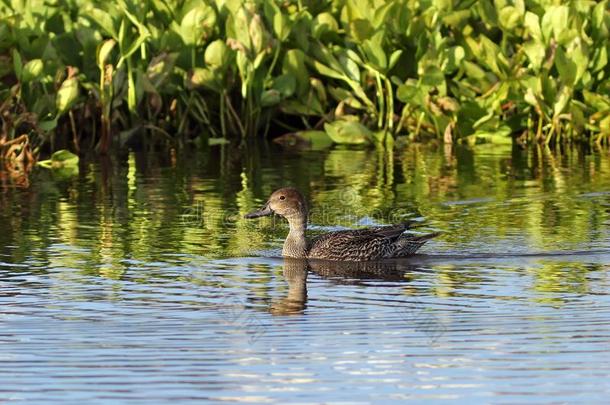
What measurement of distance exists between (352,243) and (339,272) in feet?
1.61

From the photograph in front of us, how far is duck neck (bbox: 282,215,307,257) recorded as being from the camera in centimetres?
1279

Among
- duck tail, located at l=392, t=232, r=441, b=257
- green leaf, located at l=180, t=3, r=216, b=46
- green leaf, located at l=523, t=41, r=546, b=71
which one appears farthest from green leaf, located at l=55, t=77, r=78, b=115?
duck tail, located at l=392, t=232, r=441, b=257

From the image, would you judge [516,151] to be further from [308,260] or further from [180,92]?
[308,260]

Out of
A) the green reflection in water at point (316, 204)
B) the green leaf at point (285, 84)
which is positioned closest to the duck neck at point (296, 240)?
the green reflection in water at point (316, 204)

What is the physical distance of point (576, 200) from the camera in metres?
15.4

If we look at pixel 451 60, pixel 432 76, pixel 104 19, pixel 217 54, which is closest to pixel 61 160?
pixel 104 19

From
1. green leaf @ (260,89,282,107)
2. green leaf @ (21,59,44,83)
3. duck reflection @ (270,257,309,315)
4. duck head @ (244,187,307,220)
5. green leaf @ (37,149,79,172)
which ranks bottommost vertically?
duck reflection @ (270,257,309,315)

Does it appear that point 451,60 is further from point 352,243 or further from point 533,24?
point 352,243

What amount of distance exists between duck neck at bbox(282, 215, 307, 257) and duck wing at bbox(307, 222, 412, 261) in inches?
8.5

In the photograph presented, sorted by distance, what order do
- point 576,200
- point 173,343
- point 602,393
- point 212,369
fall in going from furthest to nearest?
1. point 576,200
2. point 173,343
3. point 212,369
4. point 602,393

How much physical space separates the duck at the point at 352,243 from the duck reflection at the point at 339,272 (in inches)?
3.0

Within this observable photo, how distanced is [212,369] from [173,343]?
0.67 metres

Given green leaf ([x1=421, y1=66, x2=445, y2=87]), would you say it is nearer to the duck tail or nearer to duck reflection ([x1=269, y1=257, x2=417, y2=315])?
the duck tail

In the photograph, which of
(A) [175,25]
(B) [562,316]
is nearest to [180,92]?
(A) [175,25]
